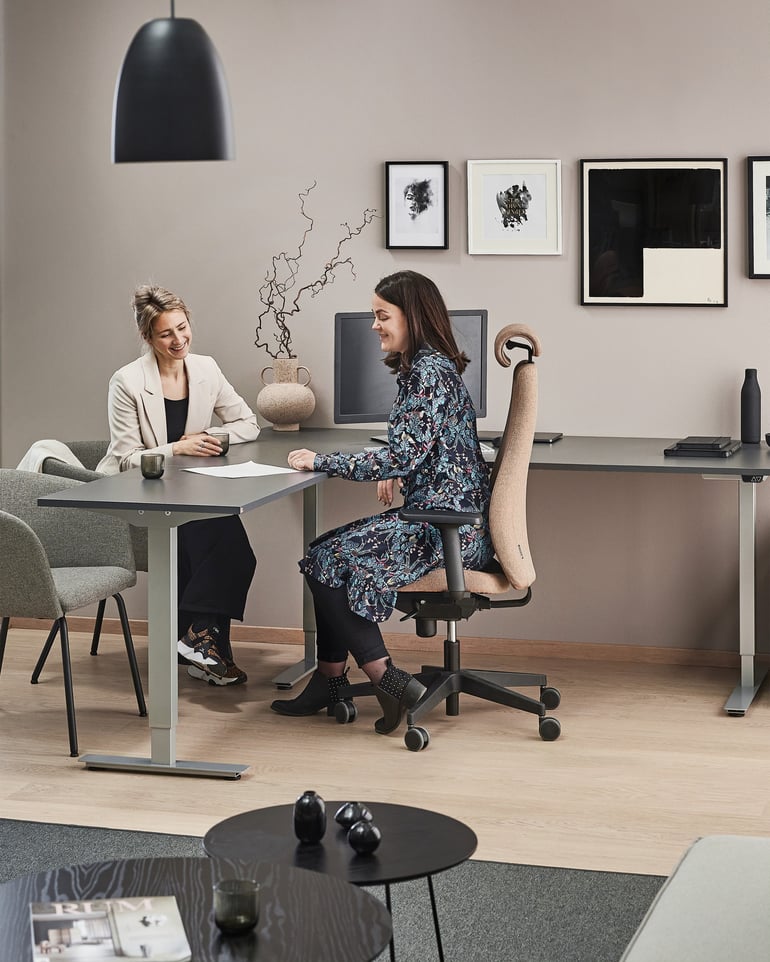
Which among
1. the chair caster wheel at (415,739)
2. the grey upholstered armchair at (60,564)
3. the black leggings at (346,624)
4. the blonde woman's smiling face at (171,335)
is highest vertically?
the blonde woman's smiling face at (171,335)

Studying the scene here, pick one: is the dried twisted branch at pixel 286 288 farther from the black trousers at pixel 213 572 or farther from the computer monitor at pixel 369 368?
the black trousers at pixel 213 572

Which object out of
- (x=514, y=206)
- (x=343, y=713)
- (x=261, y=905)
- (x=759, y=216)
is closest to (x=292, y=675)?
(x=343, y=713)

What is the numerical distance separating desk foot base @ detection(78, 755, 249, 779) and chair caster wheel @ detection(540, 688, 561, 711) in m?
1.03

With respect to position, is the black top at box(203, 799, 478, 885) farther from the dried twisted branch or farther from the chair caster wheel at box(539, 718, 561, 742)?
the dried twisted branch

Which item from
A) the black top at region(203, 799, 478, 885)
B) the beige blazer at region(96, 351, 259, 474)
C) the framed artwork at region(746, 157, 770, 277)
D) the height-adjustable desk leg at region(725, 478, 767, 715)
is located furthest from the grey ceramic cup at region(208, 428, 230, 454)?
the black top at region(203, 799, 478, 885)

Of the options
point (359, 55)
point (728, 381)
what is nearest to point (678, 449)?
point (728, 381)

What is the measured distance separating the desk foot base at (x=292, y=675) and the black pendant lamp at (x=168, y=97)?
7.89 ft

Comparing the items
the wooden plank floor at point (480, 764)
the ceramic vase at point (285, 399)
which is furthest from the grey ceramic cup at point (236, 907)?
the ceramic vase at point (285, 399)

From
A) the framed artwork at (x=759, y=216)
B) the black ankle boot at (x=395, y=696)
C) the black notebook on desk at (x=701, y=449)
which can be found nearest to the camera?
the black ankle boot at (x=395, y=696)

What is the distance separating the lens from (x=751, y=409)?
15.4ft

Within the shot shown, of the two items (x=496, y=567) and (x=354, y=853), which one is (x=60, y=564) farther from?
(x=354, y=853)

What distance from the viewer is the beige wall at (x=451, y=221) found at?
15.9 ft

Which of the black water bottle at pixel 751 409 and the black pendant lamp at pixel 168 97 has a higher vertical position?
the black pendant lamp at pixel 168 97

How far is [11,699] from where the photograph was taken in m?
4.53
